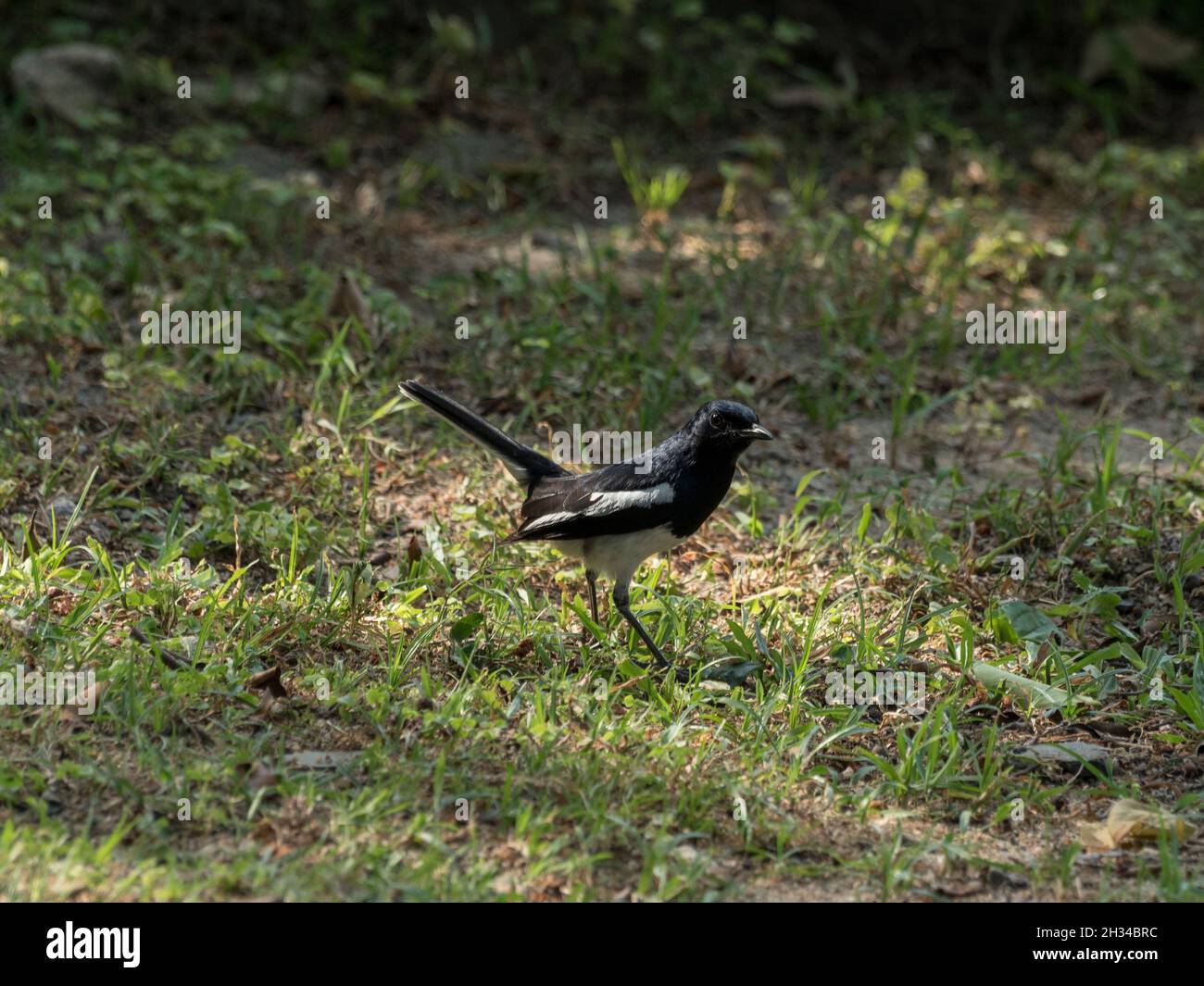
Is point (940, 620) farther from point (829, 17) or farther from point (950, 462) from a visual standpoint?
point (829, 17)

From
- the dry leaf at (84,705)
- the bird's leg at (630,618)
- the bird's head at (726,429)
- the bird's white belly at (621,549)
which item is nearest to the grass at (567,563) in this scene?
the dry leaf at (84,705)

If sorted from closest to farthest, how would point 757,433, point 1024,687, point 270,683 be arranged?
point 270,683 < point 1024,687 < point 757,433

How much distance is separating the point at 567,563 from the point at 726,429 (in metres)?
1.11

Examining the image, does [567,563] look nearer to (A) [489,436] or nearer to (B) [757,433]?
(A) [489,436]

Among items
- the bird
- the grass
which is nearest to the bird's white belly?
the bird

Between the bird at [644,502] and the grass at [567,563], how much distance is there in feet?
0.91

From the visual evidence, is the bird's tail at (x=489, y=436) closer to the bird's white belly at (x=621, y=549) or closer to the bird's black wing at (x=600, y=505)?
the bird's black wing at (x=600, y=505)

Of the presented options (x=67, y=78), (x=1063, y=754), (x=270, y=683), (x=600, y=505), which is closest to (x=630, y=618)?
(x=600, y=505)

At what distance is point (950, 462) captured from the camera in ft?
22.8

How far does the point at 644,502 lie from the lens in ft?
17.2

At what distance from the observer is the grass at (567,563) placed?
4.20 m

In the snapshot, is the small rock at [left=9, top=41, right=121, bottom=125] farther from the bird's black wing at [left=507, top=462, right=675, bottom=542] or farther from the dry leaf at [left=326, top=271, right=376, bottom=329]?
the bird's black wing at [left=507, top=462, right=675, bottom=542]

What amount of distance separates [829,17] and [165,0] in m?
4.98

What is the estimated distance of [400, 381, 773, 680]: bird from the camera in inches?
206
